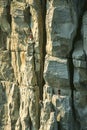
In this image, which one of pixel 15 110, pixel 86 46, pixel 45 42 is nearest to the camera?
pixel 86 46

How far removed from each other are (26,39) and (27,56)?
1461 millimetres

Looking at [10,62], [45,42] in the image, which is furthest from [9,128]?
[45,42]

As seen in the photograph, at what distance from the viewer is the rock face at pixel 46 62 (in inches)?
1646

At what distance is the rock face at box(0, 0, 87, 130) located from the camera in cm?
4181

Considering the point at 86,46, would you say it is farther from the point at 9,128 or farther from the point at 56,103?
the point at 9,128

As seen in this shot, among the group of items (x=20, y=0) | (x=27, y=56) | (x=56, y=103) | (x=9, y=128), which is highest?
(x=20, y=0)

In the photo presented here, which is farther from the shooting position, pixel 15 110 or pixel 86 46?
pixel 15 110

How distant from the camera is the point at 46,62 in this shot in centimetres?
4291

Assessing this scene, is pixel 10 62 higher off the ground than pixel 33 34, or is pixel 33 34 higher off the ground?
pixel 33 34

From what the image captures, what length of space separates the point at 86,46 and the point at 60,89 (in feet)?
13.3

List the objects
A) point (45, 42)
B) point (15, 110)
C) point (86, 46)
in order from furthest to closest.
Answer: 1. point (15, 110)
2. point (45, 42)
3. point (86, 46)

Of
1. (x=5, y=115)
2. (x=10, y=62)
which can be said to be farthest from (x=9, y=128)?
(x=10, y=62)

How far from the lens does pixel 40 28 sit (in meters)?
43.9

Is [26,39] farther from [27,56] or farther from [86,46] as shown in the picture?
[86,46]
